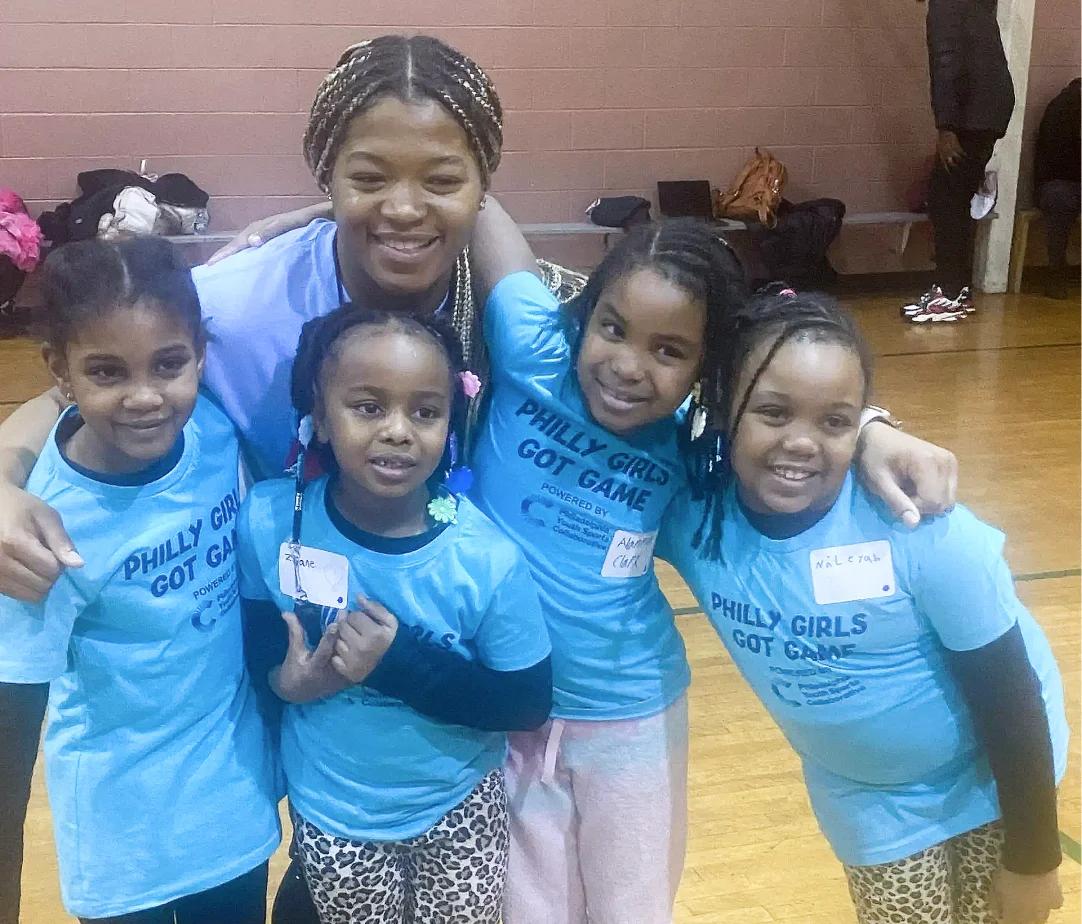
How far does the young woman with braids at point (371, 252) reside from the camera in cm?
130

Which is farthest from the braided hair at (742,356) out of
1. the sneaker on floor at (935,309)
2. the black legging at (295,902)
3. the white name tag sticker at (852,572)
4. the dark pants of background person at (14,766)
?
the sneaker on floor at (935,309)

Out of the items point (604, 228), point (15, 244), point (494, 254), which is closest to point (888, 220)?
point (604, 228)

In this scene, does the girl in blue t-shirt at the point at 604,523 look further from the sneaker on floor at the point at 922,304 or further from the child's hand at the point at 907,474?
the sneaker on floor at the point at 922,304

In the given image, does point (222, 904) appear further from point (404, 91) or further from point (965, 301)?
point (965, 301)

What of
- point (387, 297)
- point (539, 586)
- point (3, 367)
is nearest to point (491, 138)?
point (387, 297)

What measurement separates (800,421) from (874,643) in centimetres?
28

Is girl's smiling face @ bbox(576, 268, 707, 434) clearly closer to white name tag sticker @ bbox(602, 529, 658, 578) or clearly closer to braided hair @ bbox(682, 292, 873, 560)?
braided hair @ bbox(682, 292, 873, 560)

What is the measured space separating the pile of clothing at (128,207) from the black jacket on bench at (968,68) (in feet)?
13.1

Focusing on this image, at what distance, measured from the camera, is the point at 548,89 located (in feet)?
20.5

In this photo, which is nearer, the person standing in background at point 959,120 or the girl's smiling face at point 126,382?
the girl's smiling face at point 126,382

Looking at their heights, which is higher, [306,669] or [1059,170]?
[306,669]

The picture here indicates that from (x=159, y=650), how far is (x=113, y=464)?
22cm

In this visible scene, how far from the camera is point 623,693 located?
4.65 ft

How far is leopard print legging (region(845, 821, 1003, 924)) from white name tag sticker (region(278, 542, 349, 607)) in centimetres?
78
